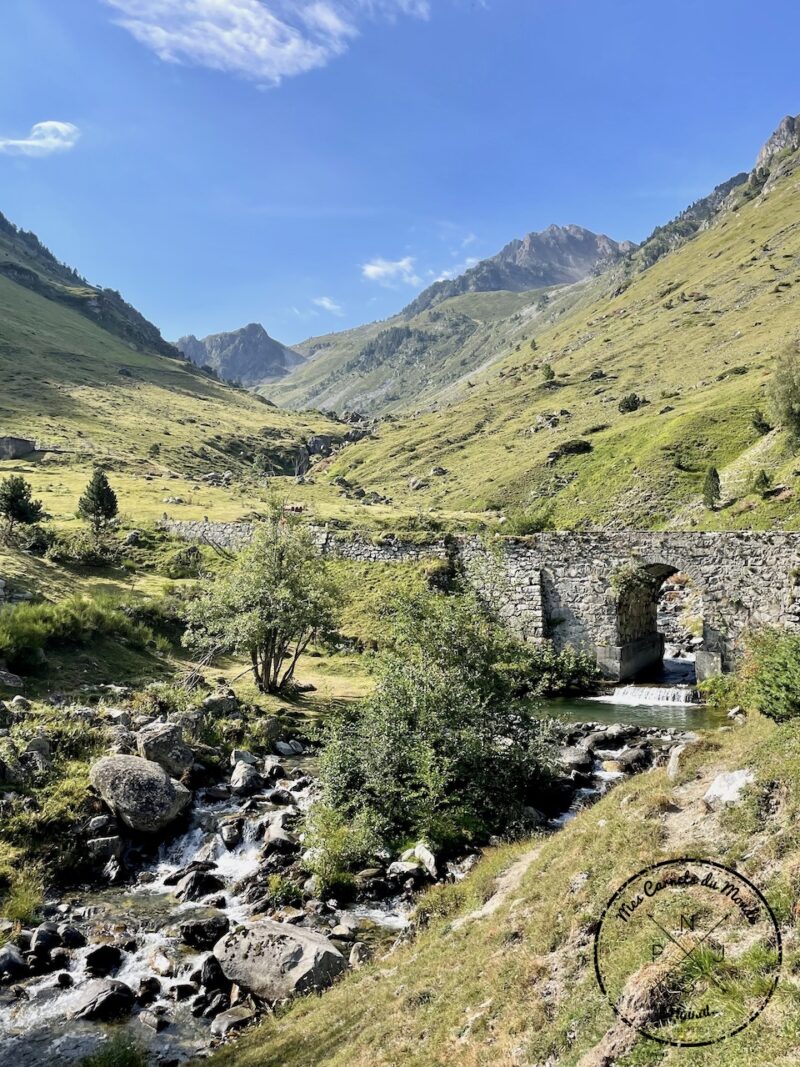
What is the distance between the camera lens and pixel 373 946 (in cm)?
1346

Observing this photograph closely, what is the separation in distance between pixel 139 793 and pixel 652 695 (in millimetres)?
26035

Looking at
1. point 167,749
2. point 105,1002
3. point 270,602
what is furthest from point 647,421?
point 105,1002

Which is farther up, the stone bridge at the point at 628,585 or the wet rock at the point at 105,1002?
the stone bridge at the point at 628,585

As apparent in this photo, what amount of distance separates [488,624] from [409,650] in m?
3.04

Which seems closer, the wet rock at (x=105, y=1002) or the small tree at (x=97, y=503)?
the wet rock at (x=105, y=1002)

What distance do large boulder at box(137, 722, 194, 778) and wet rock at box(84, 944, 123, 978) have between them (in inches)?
307

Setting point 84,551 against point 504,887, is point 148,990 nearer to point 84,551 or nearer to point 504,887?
point 504,887

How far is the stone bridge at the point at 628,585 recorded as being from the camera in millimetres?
31906

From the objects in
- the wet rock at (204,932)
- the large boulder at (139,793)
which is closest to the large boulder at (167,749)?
the large boulder at (139,793)

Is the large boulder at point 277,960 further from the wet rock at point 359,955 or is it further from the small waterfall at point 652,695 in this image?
the small waterfall at point 652,695

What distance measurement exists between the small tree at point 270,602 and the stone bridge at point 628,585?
895cm

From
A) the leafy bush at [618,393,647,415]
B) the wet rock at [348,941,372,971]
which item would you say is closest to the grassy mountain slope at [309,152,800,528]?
the leafy bush at [618,393,647,415]

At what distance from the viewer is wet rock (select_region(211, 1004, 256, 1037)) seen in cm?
1134

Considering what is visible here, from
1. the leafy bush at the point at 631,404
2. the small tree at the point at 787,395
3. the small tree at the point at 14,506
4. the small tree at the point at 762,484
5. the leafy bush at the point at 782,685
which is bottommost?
the leafy bush at the point at 782,685
